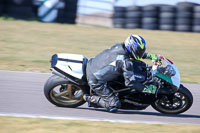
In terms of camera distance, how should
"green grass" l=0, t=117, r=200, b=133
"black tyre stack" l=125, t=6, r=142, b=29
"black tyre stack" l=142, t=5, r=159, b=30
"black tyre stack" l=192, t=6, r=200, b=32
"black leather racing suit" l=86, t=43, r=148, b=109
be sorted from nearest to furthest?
"green grass" l=0, t=117, r=200, b=133 → "black leather racing suit" l=86, t=43, r=148, b=109 → "black tyre stack" l=192, t=6, r=200, b=32 → "black tyre stack" l=142, t=5, r=159, b=30 → "black tyre stack" l=125, t=6, r=142, b=29

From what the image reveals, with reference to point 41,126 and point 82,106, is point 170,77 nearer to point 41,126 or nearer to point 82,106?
point 82,106

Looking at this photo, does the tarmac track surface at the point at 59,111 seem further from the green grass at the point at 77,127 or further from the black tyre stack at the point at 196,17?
the black tyre stack at the point at 196,17

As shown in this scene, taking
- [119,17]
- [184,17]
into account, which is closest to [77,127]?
[184,17]

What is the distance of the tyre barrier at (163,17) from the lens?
15.1 metres

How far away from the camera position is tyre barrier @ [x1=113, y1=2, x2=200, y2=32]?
49.4ft

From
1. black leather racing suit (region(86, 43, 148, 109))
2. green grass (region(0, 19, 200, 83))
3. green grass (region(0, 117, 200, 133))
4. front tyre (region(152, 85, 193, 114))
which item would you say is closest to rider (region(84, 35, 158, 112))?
black leather racing suit (region(86, 43, 148, 109))

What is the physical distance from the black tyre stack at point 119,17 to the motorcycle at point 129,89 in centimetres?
1109

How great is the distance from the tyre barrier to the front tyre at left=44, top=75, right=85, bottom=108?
34.4ft

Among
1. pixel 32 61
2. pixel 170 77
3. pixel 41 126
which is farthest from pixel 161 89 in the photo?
pixel 32 61

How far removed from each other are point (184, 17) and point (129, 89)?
10.5m

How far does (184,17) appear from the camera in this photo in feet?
49.4

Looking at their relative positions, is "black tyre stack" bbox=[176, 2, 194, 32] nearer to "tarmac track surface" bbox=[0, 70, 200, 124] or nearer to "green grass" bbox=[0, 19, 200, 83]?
"green grass" bbox=[0, 19, 200, 83]

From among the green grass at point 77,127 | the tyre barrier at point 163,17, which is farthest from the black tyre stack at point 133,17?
the green grass at point 77,127

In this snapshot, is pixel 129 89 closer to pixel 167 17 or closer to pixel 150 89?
pixel 150 89
